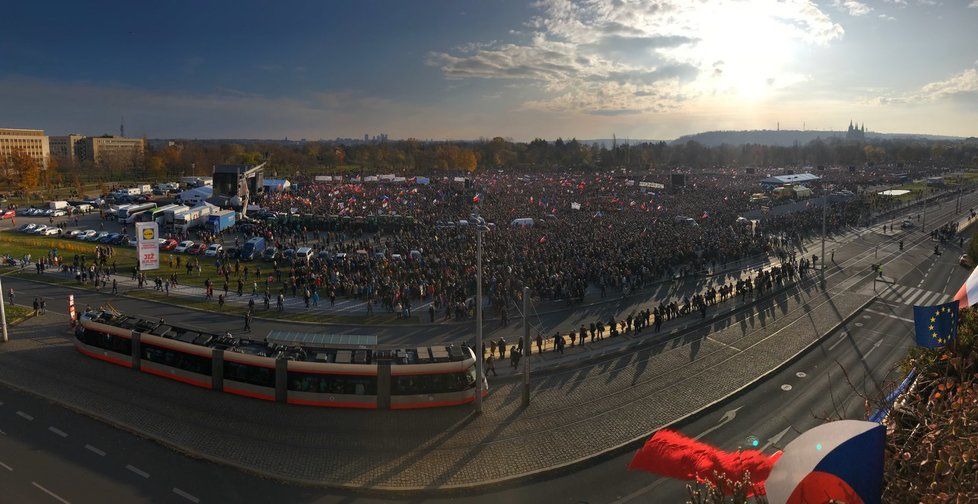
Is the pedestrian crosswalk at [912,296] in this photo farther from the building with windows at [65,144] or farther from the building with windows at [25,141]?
the building with windows at [65,144]

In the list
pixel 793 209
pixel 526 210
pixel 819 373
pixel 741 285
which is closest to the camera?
pixel 819 373

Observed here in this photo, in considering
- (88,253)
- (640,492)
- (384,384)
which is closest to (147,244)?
(384,384)

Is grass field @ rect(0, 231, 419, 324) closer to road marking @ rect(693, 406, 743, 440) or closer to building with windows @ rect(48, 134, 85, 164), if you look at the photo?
road marking @ rect(693, 406, 743, 440)

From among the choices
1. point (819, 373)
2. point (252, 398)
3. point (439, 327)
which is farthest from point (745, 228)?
point (252, 398)

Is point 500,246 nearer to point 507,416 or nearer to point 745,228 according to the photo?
point 507,416

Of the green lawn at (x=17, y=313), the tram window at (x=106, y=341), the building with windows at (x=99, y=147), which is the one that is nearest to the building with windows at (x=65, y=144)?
the building with windows at (x=99, y=147)

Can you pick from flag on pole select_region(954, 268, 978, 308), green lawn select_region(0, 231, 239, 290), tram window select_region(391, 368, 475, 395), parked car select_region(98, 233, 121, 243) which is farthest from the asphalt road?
parked car select_region(98, 233, 121, 243)
